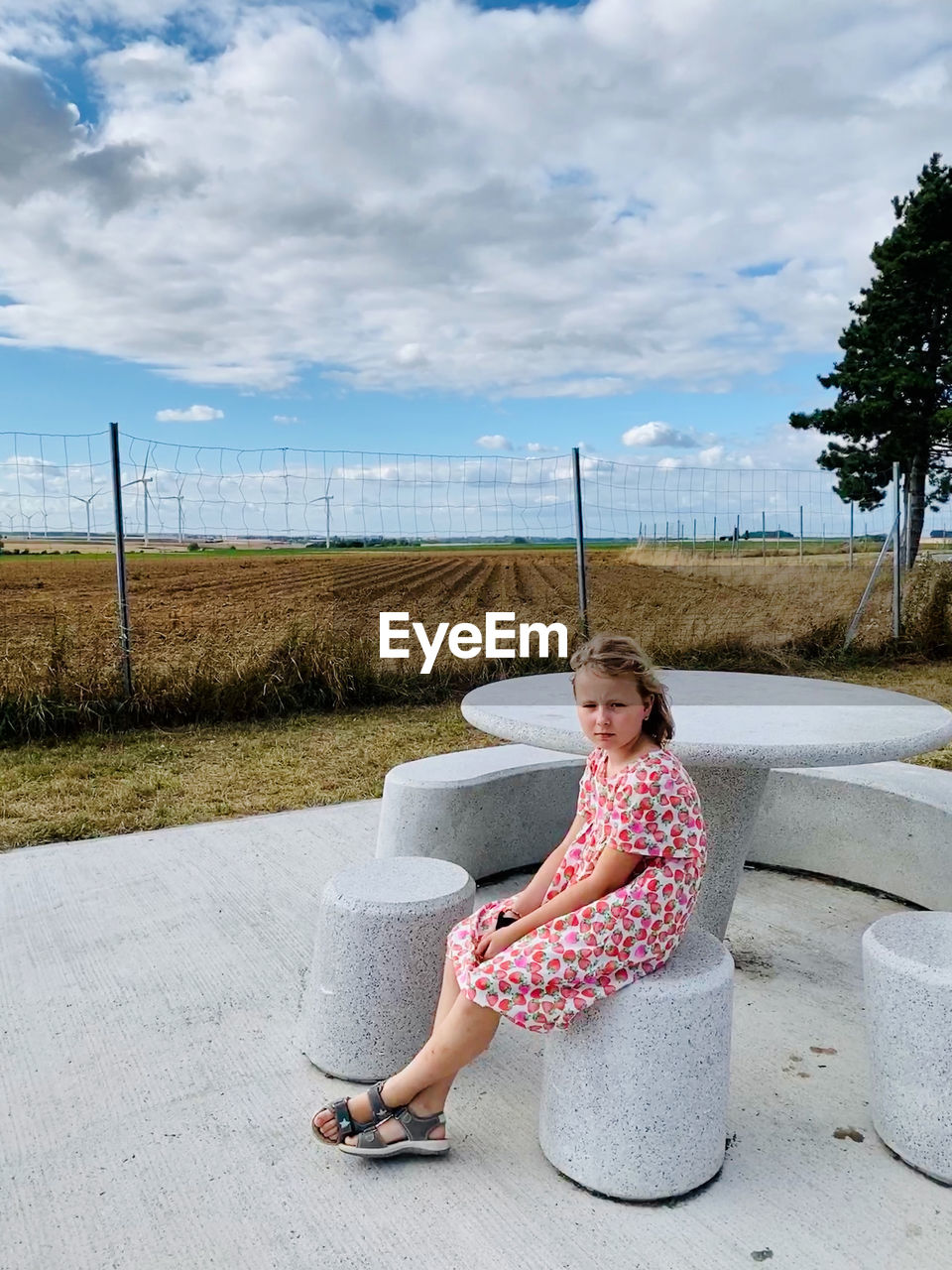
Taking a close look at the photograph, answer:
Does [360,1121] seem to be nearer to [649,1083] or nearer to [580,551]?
[649,1083]

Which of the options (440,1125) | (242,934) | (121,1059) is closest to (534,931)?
(440,1125)

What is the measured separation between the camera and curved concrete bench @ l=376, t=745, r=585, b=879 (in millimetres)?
3711

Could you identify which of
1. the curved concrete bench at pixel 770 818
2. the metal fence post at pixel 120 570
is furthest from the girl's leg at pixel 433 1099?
the metal fence post at pixel 120 570

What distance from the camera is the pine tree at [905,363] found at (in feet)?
64.0

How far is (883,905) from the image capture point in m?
3.84

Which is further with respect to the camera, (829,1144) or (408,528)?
(408,528)

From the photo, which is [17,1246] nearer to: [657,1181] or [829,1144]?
[657,1181]

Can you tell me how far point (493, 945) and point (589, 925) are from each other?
0.69 feet

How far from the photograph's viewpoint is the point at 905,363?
1991 centimetres

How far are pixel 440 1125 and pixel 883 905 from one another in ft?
7.58

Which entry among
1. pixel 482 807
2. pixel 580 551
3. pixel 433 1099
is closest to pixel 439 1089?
pixel 433 1099

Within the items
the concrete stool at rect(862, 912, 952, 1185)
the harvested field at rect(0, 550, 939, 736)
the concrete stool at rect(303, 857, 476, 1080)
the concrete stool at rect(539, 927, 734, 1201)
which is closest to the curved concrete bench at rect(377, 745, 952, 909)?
the concrete stool at rect(303, 857, 476, 1080)

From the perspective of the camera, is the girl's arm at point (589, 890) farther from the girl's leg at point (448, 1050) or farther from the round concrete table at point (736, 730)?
the round concrete table at point (736, 730)

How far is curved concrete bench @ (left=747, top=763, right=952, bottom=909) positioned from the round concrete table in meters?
0.43
